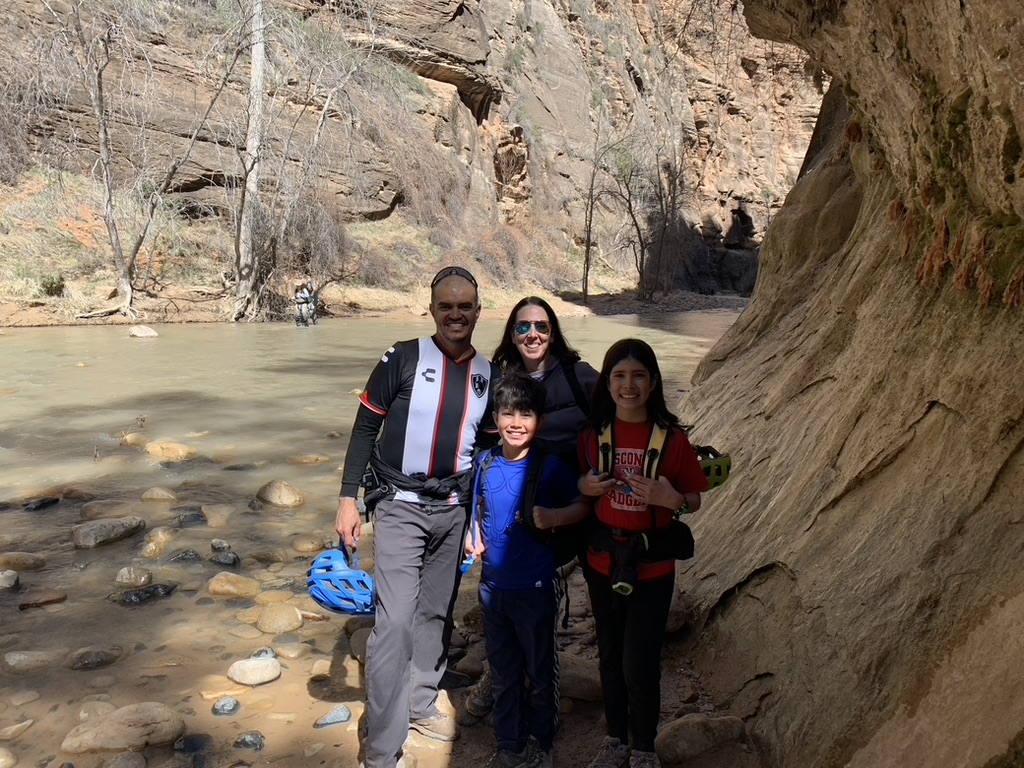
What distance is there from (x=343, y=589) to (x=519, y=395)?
1.02 metres

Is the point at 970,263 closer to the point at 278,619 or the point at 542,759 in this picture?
the point at 542,759

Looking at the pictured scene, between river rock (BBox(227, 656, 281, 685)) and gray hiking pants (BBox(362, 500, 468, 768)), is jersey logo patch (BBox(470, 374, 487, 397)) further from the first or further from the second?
river rock (BBox(227, 656, 281, 685))

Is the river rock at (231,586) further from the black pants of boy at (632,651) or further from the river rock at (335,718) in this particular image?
the black pants of boy at (632,651)

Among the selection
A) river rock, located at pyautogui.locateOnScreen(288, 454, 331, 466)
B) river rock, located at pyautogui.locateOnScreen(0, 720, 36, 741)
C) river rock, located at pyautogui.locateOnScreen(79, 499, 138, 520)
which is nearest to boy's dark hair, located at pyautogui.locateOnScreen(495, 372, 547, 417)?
river rock, located at pyautogui.locateOnScreen(0, 720, 36, 741)

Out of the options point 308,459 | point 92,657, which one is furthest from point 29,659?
point 308,459

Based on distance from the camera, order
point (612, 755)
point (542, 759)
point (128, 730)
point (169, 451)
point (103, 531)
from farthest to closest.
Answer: point (169, 451) < point (103, 531) < point (128, 730) < point (542, 759) < point (612, 755)

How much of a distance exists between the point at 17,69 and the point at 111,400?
1250 cm

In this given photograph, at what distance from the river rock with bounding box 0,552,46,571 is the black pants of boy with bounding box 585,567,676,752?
337 cm

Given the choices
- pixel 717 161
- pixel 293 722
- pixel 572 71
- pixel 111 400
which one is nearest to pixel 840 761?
pixel 293 722

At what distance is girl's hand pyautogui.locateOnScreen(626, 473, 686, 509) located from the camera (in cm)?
238

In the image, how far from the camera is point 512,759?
2.67 metres

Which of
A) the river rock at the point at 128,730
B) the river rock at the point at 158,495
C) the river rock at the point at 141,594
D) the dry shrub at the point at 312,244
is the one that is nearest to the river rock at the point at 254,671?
the river rock at the point at 128,730

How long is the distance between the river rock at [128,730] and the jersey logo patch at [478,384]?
5.18ft

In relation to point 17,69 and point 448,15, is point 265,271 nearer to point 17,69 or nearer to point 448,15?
point 17,69
